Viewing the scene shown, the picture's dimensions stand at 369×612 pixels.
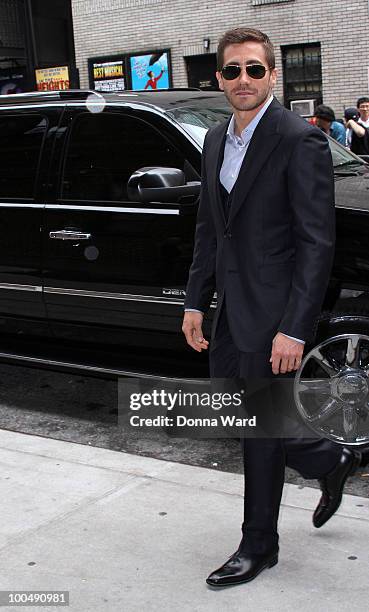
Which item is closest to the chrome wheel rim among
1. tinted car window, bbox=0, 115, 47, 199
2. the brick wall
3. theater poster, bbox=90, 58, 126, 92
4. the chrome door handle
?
the chrome door handle

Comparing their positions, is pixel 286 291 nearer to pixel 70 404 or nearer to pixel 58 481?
pixel 58 481

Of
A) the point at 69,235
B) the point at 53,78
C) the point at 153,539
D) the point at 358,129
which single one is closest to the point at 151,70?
the point at 53,78

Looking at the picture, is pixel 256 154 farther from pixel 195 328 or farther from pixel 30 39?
pixel 30 39

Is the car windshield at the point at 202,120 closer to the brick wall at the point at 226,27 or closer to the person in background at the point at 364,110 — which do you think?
the person in background at the point at 364,110

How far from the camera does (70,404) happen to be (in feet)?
18.9

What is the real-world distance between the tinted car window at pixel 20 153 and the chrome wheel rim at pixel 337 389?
79.4 inches

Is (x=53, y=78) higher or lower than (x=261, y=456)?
higher

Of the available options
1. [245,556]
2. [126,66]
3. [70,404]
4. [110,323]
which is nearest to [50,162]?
[110,323]

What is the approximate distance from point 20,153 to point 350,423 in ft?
8.26

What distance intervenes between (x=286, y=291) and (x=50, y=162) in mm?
2537

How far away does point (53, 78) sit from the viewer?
2228cm

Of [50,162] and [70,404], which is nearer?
[50,162]

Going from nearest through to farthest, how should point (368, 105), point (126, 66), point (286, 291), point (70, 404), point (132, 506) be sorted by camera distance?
point (286, 291), point (132, 506), point (70, 404), point (368, 105), point (126, 66)

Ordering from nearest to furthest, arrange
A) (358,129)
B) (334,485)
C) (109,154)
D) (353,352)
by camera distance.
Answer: (334,485) < (353,352) < (109,154) < (358,129)
